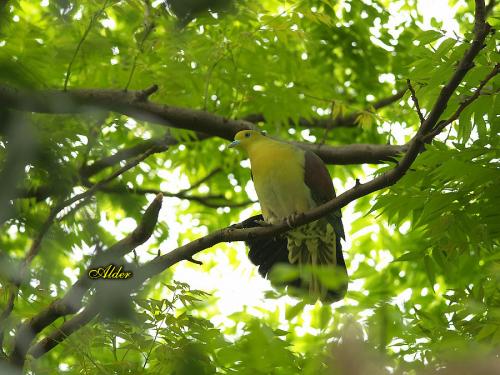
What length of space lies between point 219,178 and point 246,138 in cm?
213

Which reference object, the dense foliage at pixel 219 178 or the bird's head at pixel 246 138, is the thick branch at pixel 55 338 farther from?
the bird's head at pixel 246 138

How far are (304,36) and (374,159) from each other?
95 centimetres

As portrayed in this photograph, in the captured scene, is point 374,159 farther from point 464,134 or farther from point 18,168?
point 18,168

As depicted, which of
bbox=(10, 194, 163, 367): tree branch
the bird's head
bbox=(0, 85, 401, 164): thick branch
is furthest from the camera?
the bird's head

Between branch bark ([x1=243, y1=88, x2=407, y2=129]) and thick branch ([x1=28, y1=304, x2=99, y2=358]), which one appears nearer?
thick branch ([x1=28, y1=304, x2=99, y2=358])

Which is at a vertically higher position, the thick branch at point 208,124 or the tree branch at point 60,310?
the thick branch at point 208,124

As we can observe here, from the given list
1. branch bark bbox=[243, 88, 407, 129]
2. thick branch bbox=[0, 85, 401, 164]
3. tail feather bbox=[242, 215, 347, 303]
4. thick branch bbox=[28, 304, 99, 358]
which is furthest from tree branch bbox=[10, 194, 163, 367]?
branch bark bbox=[243, 88, 407, 129]

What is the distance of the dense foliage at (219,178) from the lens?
1.01 m

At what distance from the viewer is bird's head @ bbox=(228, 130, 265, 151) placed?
516 centimetres

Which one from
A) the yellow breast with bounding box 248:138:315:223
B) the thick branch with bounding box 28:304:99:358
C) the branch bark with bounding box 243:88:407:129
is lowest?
the thick branch with bounding box 28:304:99:358

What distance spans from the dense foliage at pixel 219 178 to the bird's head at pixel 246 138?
200 millimetres

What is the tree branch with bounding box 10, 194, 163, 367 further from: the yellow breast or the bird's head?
the bird's head

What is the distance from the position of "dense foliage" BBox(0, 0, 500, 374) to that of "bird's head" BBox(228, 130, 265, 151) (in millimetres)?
200

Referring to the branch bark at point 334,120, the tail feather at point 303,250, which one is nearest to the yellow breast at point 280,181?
the tail feather at point 303,250
